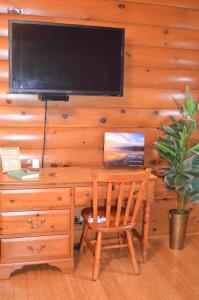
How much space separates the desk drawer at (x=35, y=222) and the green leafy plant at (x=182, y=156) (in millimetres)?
913

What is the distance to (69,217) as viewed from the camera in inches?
103

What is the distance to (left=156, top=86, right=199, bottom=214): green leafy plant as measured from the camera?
9.27 ft

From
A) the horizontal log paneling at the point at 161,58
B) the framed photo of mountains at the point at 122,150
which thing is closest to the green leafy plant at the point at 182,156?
the framed photo of mountains at the point at 122,150

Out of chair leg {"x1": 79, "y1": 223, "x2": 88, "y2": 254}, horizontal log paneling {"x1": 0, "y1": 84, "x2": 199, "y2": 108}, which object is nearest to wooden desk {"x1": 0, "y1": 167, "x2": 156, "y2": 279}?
chair leg {"x1": 79, "y1": 223, "x2": 88, "y2": 254}

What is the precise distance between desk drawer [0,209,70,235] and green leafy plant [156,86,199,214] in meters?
0.91

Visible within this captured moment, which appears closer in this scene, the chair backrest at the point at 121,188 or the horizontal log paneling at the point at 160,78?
the chair backrest at the point at 121,188

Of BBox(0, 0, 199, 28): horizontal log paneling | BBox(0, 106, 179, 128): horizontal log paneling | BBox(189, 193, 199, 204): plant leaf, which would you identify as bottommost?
BBox(189, 193, 199, 204): plant leaf

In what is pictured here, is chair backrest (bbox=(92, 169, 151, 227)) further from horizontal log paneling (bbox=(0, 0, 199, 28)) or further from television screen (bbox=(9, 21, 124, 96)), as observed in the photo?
horizontal log paneling (bbox=(0, 0, 199, 28))

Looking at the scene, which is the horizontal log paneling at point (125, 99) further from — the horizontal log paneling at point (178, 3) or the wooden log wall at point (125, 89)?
the horizontal log paneling at point (178, 3)

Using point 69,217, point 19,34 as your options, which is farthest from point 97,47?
point 69,217

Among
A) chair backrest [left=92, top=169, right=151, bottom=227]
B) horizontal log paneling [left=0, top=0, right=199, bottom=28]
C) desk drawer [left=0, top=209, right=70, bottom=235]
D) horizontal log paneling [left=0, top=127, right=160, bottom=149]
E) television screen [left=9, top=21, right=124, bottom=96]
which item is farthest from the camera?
horizontal log paneling [left=0, top=127, right=160, bottom=149]

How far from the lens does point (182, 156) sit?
290 centimetres

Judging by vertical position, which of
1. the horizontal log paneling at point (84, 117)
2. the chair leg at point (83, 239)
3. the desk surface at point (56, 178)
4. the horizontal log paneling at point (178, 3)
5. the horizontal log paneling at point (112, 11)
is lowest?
the chair leg at point (83, 239)

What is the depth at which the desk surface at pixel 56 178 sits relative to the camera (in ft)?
8.18
